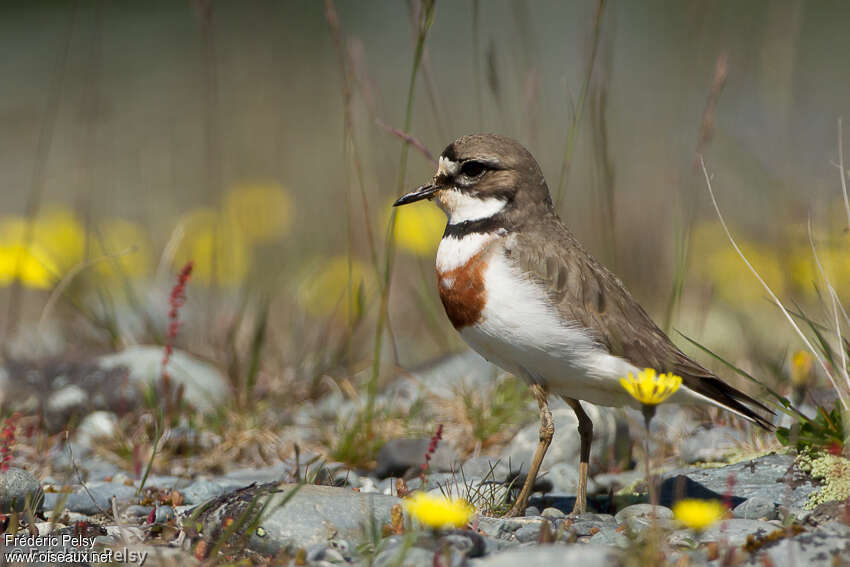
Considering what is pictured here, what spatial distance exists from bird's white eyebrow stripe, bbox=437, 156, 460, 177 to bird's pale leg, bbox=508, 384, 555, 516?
2.86 feet

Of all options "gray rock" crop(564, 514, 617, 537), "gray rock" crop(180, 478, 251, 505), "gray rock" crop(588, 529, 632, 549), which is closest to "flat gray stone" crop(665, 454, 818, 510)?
"gray rock" crop(564, 514, 617, 537)

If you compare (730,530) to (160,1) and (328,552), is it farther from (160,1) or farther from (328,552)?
(160,1)

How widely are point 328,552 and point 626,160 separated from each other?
8412mm

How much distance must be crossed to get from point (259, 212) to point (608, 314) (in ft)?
14.4

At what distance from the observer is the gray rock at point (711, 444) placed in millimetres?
4219

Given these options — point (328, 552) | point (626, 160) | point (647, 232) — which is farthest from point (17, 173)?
point (328, 552)

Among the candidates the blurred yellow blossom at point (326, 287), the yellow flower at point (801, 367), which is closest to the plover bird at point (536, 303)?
the yellow flower at point (801, 367)

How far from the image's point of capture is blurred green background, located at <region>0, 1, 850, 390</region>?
5.02m

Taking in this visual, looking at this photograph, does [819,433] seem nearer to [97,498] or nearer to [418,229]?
[97,498]

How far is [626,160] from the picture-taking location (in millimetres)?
10711

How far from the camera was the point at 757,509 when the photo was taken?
343cm

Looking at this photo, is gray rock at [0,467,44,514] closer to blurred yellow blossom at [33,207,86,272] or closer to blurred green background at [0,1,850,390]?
blurred green background at [0,1,850,390]

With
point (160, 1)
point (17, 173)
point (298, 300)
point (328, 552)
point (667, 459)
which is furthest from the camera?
point (160, 1)

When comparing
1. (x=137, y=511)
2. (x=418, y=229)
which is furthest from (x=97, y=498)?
(x=418, y=229)
